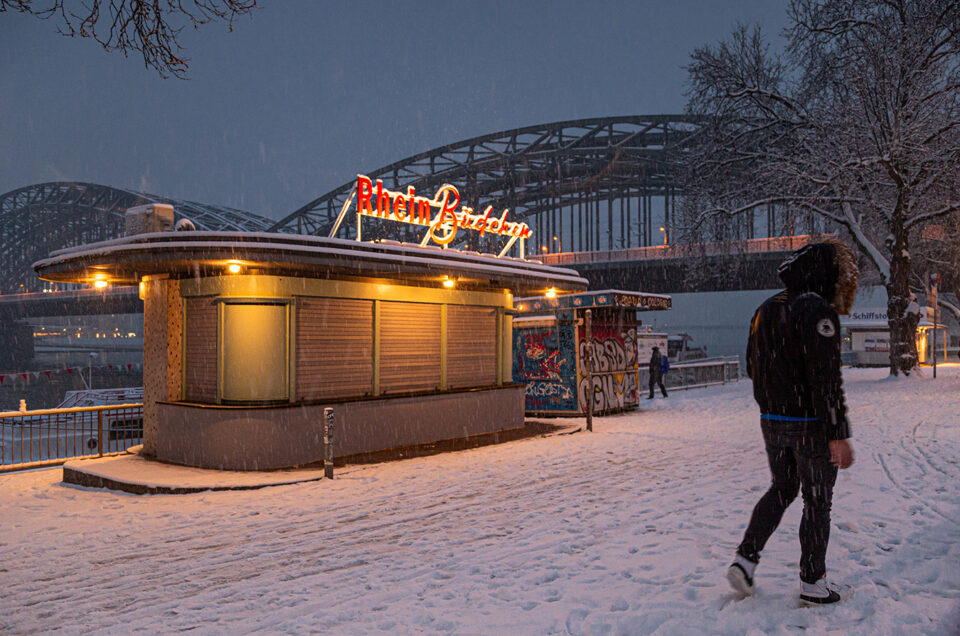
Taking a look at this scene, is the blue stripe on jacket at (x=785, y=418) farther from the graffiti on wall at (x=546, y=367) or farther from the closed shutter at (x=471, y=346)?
the graffiti on wall at (x=546, y=367)

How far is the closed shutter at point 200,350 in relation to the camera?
10945mm

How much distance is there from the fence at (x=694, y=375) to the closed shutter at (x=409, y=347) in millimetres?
13378

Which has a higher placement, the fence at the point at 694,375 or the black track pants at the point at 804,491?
the black track pants at the point at 804,491

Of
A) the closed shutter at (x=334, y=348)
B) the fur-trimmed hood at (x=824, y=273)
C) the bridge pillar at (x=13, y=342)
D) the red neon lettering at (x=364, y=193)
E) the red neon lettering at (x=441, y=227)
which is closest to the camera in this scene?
the fur-trimmed hood at (x=824, y=273)

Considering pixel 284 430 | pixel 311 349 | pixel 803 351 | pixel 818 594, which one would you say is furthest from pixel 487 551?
pixel 311 349

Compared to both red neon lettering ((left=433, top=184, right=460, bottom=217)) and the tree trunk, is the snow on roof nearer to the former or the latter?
red neon lettering ((left=433, top=184, right=460, bottom=217))

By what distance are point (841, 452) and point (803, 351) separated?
0.61 meters

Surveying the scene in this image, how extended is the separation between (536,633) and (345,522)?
3.59m

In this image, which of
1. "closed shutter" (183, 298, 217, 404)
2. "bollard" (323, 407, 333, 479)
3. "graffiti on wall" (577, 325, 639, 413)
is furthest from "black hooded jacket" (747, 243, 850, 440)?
"graffiti on wall" (577, 325, 639, 413)

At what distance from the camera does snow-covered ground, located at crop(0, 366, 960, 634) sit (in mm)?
4309

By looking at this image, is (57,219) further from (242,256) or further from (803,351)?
(803,351)

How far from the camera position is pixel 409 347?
12938mm

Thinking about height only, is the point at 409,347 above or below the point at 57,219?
below

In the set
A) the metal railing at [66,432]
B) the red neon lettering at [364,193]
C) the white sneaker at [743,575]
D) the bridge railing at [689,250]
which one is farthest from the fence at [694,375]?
the white sneaker at [743,575]
